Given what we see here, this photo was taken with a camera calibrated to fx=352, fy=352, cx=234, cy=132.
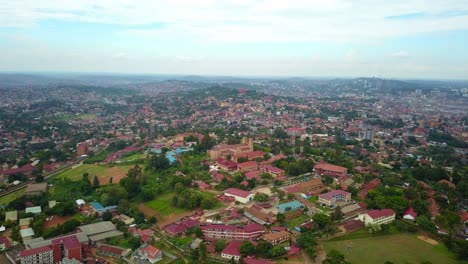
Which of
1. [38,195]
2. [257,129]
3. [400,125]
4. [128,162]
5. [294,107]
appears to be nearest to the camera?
[38,195]

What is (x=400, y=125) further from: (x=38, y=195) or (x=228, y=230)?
(x=38, y=195)

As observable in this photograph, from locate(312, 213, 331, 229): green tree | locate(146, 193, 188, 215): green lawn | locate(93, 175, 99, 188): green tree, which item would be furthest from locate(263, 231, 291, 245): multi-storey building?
locate(93, 175, 99, 188): green tree

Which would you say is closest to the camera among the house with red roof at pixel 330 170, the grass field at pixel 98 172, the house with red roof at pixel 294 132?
the house with red roof at pixel 330 170

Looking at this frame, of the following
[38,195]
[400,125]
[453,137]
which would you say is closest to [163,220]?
[38,195]

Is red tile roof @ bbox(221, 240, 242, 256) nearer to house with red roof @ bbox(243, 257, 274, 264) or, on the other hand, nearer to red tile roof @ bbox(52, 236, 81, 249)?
house with red roof @ bbox(243, 257, 274, 264)

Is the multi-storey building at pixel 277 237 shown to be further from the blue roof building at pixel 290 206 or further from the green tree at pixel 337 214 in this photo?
the green tree at pixel 337 214

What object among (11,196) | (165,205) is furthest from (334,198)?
(11,196)

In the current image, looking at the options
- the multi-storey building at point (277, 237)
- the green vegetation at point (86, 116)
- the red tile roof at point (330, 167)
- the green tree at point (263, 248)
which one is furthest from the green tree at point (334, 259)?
the green vegetation at point (86, 116)
